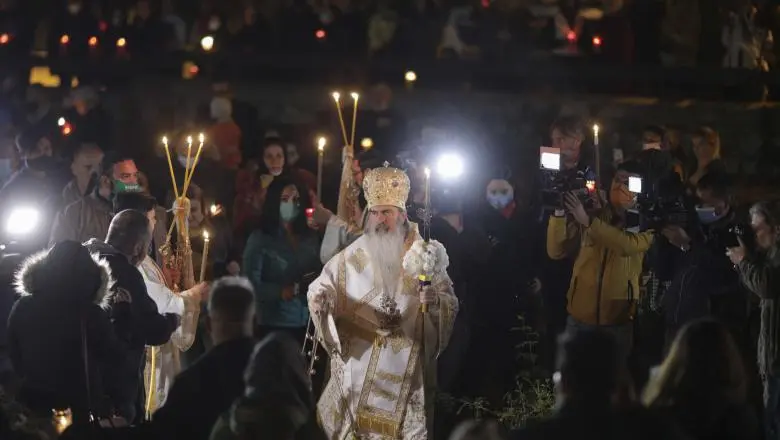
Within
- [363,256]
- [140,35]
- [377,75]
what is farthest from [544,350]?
[140,35]

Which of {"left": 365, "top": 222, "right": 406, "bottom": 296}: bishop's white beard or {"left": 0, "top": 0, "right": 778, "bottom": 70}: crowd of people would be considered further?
{"left": 0, "top": 0, "right": 778, "bottom": 70}: crowd of people

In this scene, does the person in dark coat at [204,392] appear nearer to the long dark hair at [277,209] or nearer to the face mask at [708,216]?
the long dark hair at [277,209]

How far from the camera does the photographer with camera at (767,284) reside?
922 centimetres

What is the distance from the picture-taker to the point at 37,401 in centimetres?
739

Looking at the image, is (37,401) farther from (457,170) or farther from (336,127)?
(336,127)

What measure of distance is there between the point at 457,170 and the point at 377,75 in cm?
381

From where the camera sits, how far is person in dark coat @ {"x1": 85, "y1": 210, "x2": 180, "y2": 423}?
26.4 ft

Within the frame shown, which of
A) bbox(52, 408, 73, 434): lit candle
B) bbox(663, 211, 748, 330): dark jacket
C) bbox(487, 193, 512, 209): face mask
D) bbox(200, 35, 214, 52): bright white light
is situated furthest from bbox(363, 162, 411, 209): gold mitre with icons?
bbox(200, 35, 214, 52): bright white light

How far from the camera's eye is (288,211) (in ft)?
35.9

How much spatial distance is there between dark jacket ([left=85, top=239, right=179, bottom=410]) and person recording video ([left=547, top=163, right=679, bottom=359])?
3.48 metres

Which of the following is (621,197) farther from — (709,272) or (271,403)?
(271,403)

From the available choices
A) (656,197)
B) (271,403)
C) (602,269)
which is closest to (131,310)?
(271,403)

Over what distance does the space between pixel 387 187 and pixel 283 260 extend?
177 centimetres

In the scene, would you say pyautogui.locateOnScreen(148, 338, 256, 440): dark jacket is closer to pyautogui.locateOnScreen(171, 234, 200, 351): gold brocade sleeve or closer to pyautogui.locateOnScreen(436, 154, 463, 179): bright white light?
pyautogui.locateOnScreen(171, 234, 200, 351): gold brocade sleeve
